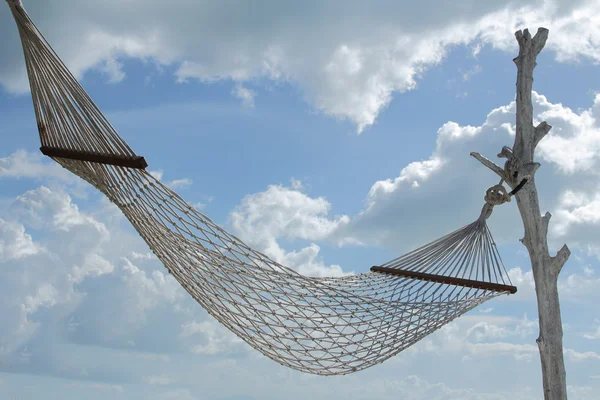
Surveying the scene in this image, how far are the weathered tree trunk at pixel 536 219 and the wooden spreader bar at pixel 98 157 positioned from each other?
2311 millimetres

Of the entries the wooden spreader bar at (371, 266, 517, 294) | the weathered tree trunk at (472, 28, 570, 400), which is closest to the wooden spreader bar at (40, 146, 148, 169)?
the wooden spreader bar at (371, 266, 517, 294)

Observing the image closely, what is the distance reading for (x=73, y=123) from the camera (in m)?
3.21

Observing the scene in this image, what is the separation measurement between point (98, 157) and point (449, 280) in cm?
242

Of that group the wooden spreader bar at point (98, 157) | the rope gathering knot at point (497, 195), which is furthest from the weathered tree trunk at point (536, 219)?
the wooden spreader bar at point (98, 157)

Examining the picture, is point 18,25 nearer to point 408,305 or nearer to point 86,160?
point 86,160

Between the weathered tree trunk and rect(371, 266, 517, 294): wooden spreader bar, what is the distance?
13.1 inches

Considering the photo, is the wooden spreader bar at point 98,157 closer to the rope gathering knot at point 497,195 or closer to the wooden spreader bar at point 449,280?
the wooden spreader bar at point 449,280

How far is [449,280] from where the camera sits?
434 centimetres

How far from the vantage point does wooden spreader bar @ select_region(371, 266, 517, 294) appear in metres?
4.33

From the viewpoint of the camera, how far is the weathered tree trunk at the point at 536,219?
3.91 m

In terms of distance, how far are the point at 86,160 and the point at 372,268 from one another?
2049 mm

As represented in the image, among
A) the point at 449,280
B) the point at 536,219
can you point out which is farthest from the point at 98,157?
the point at 536,219

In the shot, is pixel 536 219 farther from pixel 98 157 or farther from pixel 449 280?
pixel 98 157

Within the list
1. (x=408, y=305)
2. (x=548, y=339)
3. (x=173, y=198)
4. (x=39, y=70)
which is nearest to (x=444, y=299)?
(x=408, y=305)
